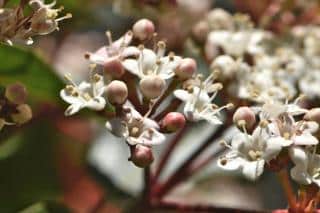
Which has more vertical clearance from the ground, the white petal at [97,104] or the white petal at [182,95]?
the white petal at [97,104]

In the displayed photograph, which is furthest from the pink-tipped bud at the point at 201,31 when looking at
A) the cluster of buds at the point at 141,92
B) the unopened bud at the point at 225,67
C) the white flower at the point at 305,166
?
the white flower at the point at 305,166

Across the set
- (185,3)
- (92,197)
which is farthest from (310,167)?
(92,197)

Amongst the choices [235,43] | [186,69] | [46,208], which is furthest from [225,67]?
[46,208]

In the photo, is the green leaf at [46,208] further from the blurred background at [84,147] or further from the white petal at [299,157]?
the white petal at [299,157]

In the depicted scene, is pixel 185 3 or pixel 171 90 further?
pixel 185 3

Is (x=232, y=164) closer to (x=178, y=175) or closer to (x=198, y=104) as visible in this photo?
(x=198, y=104)

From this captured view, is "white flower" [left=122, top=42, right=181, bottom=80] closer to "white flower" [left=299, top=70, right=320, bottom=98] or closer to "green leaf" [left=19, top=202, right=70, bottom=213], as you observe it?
"green leaf" [left=19, top=202, right=70, bottom=213]

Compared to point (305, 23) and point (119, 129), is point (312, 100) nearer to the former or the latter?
point (305, 23)
